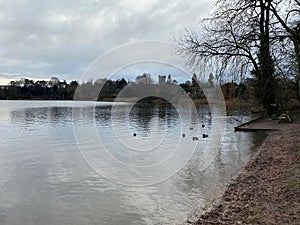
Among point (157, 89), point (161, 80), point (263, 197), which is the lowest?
point (263, 197)

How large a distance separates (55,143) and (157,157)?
17.7 ft

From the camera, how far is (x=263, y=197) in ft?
17.9

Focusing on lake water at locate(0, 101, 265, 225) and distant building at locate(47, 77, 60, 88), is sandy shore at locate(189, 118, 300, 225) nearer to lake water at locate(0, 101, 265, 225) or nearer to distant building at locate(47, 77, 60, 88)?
lake water at locate(0, 101, 265, 225)

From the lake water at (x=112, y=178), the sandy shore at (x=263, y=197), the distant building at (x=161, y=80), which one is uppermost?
the distant building at (x=161, y=80)

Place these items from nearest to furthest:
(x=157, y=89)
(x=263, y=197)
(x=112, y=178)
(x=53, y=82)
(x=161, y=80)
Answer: (x=263, y=197) < (x=112, y=178) < (x=161, y=80) < (x=157, y=89) < (x=53, y=82)

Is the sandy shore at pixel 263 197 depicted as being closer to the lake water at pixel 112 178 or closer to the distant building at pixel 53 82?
the lake water at pixel 112 178

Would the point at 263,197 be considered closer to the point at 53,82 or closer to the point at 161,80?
the point at 161,80

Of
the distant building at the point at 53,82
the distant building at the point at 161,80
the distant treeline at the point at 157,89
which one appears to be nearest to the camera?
the distant building at the point at 161,80

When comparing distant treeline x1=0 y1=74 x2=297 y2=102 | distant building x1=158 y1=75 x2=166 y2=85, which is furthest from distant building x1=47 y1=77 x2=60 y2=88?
distant building x1=158 y1=75 x2=166 y2=85

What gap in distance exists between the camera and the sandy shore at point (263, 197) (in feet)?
14.6

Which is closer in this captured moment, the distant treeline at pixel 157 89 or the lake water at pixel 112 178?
the lake water at pixel 112 178

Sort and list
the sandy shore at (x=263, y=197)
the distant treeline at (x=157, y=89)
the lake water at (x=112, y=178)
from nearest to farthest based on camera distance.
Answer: the sandy shore at (x=263, y=197)
the lake water at (x=112, y=178)
the distant treeline at (x=157, y=89)

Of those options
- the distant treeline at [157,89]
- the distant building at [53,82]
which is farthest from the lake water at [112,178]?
the distant building at [53,82]

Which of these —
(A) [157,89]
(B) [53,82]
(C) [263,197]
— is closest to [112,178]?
(C) [263,197]
